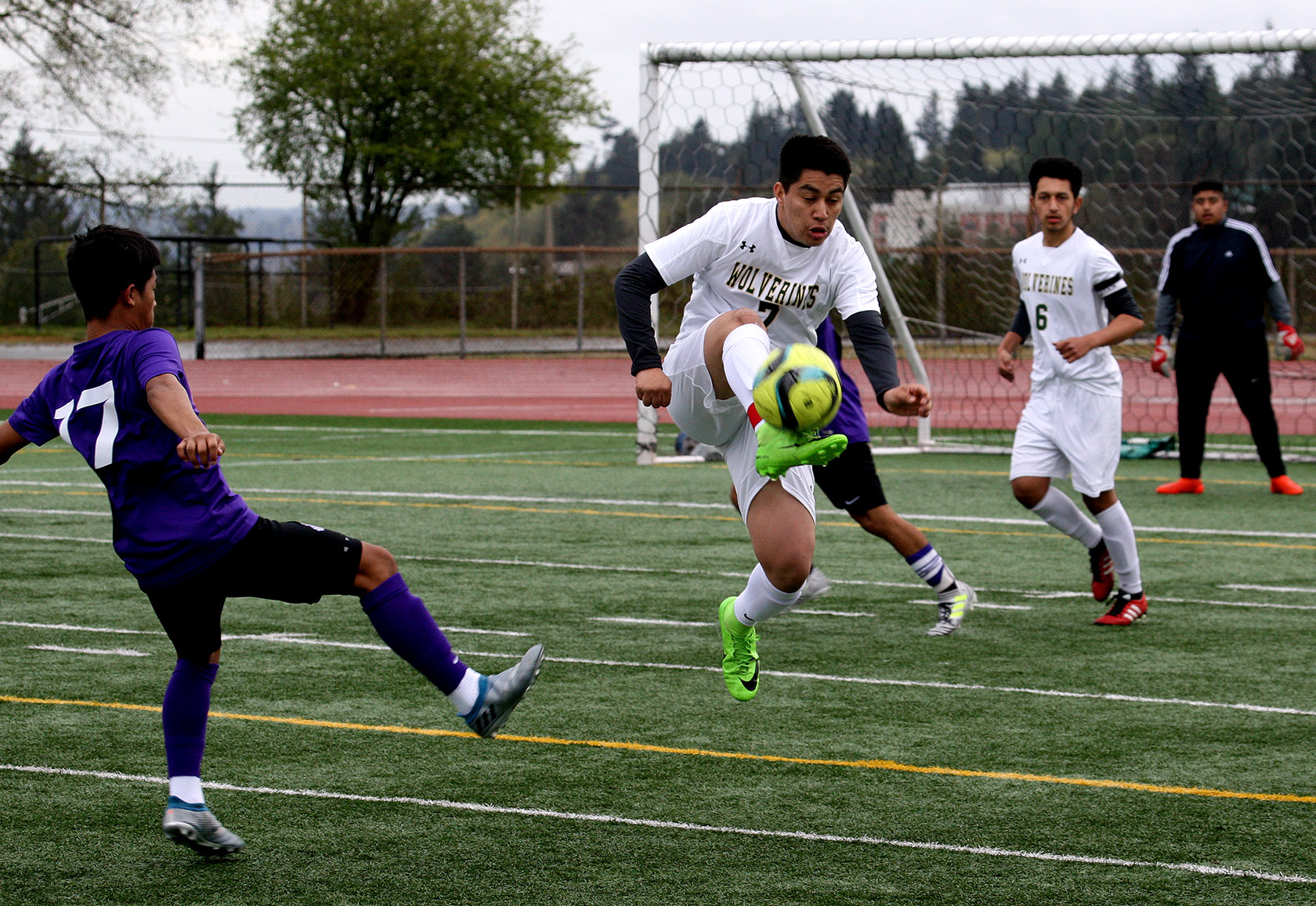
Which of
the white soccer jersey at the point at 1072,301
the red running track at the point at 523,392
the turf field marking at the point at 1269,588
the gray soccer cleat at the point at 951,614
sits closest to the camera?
the gray soccer cleat at the point at 951,614

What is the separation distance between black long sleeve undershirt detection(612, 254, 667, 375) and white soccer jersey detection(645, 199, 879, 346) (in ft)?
0.14

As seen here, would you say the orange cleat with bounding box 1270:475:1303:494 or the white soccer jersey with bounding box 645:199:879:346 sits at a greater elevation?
the white soccer jersey with bounding box 645:199:879:346

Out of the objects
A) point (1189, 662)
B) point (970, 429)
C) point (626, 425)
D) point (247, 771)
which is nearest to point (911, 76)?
point (970, 429)

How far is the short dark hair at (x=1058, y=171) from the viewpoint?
7.63 m

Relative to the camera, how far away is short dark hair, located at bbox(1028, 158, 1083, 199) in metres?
7.63

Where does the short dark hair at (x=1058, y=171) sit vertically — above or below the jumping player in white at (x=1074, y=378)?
above

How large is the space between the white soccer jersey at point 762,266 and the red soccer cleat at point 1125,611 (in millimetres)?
2599

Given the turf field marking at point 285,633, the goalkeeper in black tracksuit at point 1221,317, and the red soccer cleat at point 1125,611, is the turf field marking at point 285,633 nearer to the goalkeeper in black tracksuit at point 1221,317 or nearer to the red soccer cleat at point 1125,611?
the red soccer cleat at point 1125,611

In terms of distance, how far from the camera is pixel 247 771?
5.09 meters

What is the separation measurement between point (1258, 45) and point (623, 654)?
8.76 metres

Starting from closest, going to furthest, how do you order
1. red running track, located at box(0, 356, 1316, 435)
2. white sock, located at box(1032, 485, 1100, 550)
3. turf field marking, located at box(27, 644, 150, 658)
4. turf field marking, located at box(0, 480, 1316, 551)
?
turf field marking, located at box(27, 644, 150, 658), white sock, located at box(1032, 485, 1100, 550), turf field marking, located at box(0, 480, 1316, 551), red running track, located at box(0, 356, 1316, 435)

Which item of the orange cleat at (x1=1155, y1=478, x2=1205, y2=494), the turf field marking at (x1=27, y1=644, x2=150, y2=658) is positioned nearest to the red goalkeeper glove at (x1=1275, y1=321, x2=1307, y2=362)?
the orange cleat at (x1=1155, y1=478, x2=1205, y2=494)

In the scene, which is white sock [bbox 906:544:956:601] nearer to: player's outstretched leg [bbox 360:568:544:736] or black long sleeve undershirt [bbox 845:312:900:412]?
black long sleeve undershirt [bbox 845:312:900:412]

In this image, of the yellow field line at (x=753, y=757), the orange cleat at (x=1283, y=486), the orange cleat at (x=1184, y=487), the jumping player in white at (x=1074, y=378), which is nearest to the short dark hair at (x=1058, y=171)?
the jumping player in white at (x=1074, y=378)
